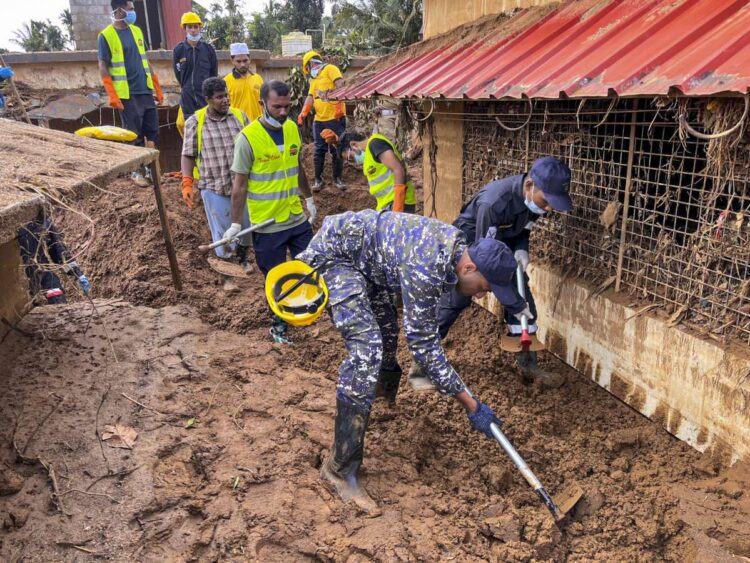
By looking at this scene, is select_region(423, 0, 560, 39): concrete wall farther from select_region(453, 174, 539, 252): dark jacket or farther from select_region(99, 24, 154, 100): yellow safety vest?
select_region(99, 24, 154, 100): yellow safety vest

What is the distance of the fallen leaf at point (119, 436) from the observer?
3.24 m

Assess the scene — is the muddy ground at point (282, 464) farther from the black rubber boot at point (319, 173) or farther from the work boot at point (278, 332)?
the black rubber boot at point (319, 173)

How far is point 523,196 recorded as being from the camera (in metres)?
3.96

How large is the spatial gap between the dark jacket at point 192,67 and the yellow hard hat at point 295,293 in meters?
5.04

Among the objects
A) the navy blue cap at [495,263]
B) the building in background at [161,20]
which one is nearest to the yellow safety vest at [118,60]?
the navy blue cap at [495,263]

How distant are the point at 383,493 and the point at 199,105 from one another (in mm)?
6223

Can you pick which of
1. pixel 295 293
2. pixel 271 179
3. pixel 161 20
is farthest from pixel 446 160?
pixel 161 20

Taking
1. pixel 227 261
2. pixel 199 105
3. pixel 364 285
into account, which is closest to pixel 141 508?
pixel 364 285

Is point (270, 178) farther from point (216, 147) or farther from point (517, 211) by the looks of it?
point (517, 211)

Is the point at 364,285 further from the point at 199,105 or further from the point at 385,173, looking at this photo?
the point at 199,105

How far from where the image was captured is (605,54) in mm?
3266

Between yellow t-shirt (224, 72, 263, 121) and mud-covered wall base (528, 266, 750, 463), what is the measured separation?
456 centimetres

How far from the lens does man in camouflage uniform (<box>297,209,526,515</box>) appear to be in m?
2.77

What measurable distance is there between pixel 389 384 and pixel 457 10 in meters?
4.04
